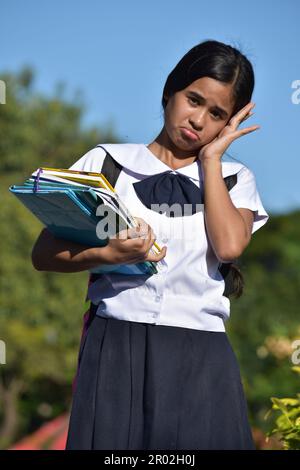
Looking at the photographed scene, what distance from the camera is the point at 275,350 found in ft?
22.8

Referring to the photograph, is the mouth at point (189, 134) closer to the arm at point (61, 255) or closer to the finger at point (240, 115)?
the finger at point (240, 115)

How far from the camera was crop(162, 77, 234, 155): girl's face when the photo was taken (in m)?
2.67

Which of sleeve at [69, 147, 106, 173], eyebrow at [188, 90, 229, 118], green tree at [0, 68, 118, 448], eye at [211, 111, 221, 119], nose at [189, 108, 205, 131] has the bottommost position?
sleeve at [69, 147, 106, 173]

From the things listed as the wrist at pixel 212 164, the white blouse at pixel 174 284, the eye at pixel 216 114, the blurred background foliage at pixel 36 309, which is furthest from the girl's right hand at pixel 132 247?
the blurred background foliage at pixel 36 309

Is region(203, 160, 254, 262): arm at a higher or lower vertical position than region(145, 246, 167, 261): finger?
higher

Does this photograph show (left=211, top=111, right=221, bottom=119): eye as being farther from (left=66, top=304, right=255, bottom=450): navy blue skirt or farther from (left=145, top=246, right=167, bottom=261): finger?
(left=66, top=304, right=255, bottom=450): navy blue skirt

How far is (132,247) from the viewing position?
2.44m

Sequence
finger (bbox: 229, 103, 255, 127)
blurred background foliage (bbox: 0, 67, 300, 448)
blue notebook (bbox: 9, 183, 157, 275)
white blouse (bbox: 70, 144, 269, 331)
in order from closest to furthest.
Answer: blue notebook (bbox: 9, 183, 157, 275), white blouse (bbox: 70, 144, 269, 331), finger (bbox: 229, 103, 255, 127), blurred background foliage (bbox: 0, 67, 300, 448)

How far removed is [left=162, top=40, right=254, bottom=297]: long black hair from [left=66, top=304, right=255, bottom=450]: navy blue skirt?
210mm

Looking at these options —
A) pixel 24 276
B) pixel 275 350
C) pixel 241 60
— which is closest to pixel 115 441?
pixel 241 60

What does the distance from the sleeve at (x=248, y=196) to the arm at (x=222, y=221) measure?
0.27ft

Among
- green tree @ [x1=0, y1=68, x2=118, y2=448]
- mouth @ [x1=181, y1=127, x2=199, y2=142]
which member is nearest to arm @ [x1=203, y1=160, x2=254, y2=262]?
mouth @ [x1=181, y1=127, x2=199, y2=142]
